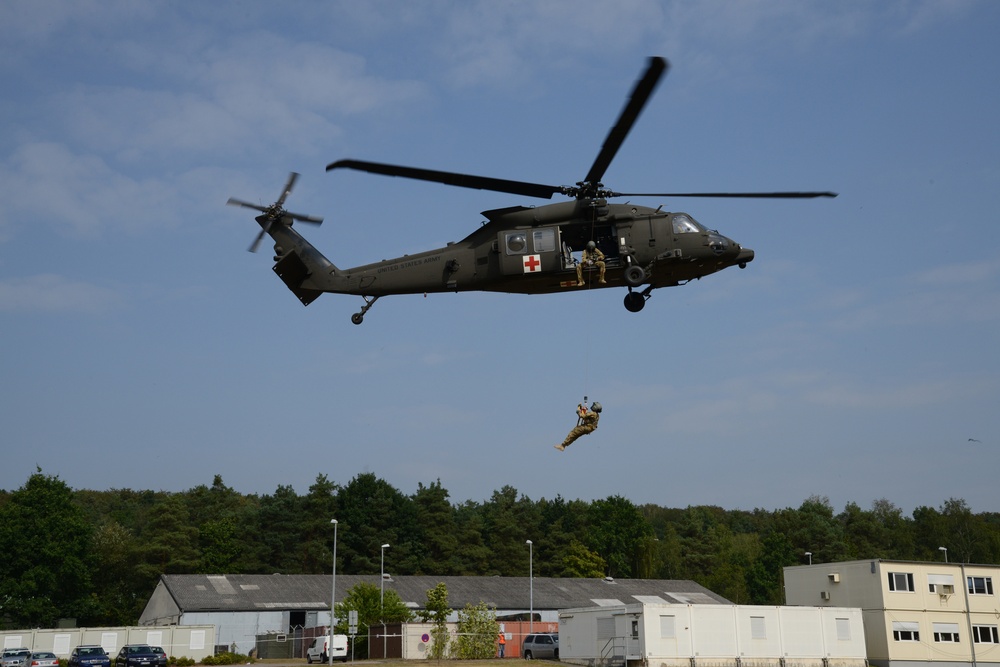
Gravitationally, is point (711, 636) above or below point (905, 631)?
→ above

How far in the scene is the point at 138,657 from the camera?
45.2 meters

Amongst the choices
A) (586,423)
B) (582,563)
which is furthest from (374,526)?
(586,423)

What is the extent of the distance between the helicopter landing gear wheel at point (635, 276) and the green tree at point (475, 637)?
29753mm

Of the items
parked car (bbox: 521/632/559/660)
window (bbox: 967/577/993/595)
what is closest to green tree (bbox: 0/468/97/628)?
parked car (bbox: 521/632/559/660)

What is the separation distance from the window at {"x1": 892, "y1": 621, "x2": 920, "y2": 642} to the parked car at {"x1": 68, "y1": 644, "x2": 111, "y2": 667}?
4010 cm

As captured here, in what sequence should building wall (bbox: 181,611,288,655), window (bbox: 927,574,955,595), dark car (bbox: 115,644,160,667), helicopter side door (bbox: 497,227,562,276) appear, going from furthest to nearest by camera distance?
building wall (bbox: 181,611,288,655), window (bbox: 927,574,955,595), dark car (bbox: 115,644,160,667), helicopter side door (bbox: 497,227,562,276)

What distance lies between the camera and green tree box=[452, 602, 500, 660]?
4912cm

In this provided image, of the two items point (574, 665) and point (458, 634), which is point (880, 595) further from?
point (458, 634)

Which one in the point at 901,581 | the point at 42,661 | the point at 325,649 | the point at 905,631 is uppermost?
the point at 901,581

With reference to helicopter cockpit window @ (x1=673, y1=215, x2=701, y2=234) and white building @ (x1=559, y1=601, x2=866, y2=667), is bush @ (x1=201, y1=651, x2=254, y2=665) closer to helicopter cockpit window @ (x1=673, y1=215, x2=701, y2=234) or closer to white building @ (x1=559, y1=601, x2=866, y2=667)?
white building @ (x1=559, y1=601, x2=866, y2=667)

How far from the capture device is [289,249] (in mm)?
29703

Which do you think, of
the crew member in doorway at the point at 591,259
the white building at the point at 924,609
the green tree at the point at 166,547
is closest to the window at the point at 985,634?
the white building at the point at 924,609

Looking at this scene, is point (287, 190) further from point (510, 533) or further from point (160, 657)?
point (510, 533)

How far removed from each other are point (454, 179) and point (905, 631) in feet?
135
